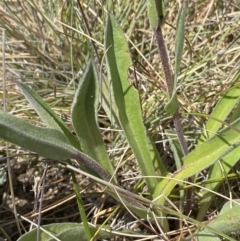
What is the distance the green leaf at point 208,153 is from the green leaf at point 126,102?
67mm

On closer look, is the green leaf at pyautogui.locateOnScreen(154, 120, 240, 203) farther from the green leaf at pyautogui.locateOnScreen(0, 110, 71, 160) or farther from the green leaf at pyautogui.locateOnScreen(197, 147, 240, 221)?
the green leaf at pyautogui.locateOnScreen(0, 110, 71, 160)

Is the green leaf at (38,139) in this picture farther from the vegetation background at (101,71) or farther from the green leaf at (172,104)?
the vegetation background at (101,71)

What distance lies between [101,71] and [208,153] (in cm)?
35

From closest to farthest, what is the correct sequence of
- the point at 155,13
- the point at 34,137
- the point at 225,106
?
the point at 34,137, the point at 155,13, the point at 225,106

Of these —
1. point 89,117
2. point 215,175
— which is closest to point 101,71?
point 89,117

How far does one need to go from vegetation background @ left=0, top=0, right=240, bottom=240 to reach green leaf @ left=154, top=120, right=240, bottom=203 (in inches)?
7.4

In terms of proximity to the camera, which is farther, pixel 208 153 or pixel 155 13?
pixel 208 153

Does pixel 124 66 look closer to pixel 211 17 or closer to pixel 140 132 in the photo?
pixel 140 132

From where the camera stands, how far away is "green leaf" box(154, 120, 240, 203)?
1073 millimetres

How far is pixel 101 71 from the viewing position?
1286 millimetres

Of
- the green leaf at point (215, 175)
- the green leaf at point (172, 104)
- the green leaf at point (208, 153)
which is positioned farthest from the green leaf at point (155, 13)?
the green leaf at point (215, 175)

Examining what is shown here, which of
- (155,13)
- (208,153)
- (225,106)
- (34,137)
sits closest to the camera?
(34,137)

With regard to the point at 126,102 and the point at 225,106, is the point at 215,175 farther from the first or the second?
the point at 126,102

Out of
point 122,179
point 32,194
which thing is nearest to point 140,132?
point 122,179
